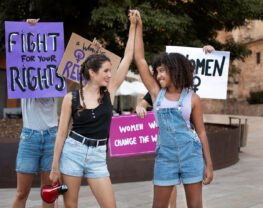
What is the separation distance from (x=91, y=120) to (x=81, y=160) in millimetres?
302

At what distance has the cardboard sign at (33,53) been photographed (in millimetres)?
4508

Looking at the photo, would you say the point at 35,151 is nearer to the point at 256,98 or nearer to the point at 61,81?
the point at 61,81

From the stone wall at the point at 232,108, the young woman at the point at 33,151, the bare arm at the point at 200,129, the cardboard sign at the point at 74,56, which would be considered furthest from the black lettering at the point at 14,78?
the stone wall at the point at 232,108

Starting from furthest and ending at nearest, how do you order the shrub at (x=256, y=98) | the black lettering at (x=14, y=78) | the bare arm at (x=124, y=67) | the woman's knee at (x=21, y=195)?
the shrub at (x=256, y=98), the black lettering at (x=14, y=78), the woman's knee at (x=21, y=195), the bare arm at (x=124, y=67)

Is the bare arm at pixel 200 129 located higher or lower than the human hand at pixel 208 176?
higher

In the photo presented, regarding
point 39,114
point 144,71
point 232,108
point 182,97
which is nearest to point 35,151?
point 39,114

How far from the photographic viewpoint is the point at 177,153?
9.80ft

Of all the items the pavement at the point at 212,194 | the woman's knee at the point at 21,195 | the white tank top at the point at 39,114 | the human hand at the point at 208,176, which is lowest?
the pavement at the point at 212,194

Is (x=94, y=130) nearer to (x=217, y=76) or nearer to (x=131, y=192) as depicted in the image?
(x=217, y=76)

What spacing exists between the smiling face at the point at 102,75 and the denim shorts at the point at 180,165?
67 centimetres

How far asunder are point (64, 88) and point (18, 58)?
63cm

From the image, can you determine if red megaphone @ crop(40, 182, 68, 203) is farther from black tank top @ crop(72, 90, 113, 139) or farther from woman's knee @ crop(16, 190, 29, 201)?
woman's knee @ crop(16, 190, 29, 201)

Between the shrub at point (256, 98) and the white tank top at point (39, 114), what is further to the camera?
the shrub at point (256, 98)

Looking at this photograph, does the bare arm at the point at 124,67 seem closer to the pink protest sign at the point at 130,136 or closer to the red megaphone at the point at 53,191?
the red megaphone at the point at 53,191
